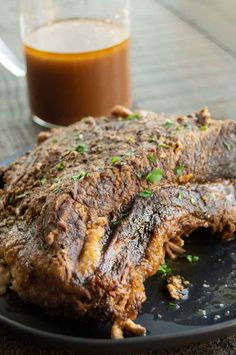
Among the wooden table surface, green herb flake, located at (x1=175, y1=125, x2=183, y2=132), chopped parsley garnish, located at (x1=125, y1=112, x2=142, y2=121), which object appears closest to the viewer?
green herb flake, located at (x1=175, y1=125, x2=183, y2=132)

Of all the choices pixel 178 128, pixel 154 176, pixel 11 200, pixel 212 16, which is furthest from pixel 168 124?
pixel 212 16

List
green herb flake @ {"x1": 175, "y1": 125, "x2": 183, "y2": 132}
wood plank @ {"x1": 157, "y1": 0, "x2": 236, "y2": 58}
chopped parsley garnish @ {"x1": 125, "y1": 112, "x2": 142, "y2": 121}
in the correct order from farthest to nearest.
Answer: wood plank @ {"x1": 157, "y1": 0, "x2": 236, "y2": 58}
chopped parsley garnish @ {"x1": 125, "y1": 112, "x2": 142, "y2": 121}
green herb flake @ {"x1": 175, "y1": 125, "x2": 183, "y2": 132}

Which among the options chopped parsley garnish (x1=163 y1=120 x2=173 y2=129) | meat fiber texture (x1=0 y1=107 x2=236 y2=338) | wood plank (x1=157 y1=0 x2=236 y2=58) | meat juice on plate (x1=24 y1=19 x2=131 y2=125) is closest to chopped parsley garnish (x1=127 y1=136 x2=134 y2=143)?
meat fiber texture (x1=0 y1=107 x2=236 y2=338)

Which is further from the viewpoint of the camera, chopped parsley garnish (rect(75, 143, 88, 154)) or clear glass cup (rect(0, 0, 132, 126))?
clear glass cup (rect(0, 0, 132, 126))

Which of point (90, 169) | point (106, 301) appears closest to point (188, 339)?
point (106, 301)

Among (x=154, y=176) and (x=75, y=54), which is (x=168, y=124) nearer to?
(x=154, y=176)

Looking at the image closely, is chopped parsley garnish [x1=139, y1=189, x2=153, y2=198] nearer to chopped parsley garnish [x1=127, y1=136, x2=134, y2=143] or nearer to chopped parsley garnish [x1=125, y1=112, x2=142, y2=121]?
chopped parsley garnish [x1=127, y1=136, x2=134, y2=143]

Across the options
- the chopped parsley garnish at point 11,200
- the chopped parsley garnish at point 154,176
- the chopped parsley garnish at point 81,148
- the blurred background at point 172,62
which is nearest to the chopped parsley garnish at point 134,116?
the chopped parsley garnish at point 81,148

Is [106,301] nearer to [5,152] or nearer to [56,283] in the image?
[56,283]
